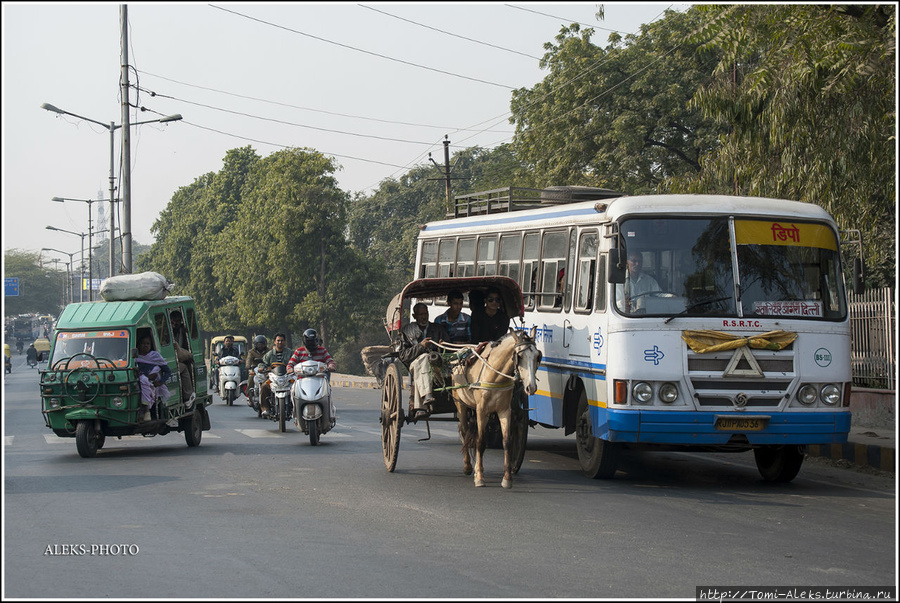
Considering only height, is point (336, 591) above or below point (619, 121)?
below

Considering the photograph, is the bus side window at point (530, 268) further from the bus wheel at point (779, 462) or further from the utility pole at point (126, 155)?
the utility pole at point (126, 155)

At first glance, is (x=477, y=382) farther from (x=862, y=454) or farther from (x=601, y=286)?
(x=862, y=454)

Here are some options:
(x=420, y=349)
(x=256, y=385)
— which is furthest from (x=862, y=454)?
(x=256, y=385)

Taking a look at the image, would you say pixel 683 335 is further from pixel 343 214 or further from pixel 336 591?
pixel 343 214

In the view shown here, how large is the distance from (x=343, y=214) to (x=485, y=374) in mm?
40720

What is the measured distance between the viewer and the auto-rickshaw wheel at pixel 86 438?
46.9ft

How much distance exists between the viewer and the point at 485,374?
11.0m

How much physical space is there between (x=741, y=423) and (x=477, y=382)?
2764 mm

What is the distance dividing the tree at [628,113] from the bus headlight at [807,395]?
21.5m

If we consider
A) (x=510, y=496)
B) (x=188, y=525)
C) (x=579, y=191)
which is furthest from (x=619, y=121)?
(x=188, y=525)

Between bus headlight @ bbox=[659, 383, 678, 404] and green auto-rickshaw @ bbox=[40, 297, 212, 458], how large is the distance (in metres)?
7.45

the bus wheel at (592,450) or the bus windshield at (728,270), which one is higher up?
the bus windshield at (728,270)

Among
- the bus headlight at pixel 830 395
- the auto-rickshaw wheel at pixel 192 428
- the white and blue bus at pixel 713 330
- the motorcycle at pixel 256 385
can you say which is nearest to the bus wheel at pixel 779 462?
the white and blue bus at pixel 713 330

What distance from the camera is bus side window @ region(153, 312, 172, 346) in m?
15.3
